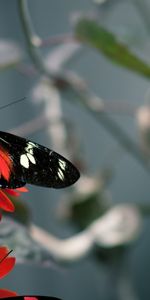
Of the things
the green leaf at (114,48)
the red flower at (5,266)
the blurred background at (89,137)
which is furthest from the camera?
the blurred background at (89,137)

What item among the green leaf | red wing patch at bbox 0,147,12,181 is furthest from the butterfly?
the green leaf

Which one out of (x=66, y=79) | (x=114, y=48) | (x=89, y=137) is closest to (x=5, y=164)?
(x=114, y=48)

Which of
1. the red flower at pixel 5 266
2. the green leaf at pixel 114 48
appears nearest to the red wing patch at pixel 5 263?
the red flower at pixel 5 266

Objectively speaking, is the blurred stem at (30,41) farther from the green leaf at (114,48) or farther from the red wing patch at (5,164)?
the red wing patch at (5,164)

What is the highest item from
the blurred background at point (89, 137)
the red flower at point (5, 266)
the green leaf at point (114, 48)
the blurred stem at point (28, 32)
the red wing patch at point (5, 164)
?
the blurred background at point (89, 137)

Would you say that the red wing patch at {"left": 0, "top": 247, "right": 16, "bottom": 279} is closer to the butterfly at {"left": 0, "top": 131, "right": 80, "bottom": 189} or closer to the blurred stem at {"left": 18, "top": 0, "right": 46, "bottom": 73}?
the butterfly at {"left": 0, "top": 131, "right": 80, "bottom": 189}

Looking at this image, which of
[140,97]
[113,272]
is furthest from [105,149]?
[113,272]

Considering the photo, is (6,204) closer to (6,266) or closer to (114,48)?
(6,266)
